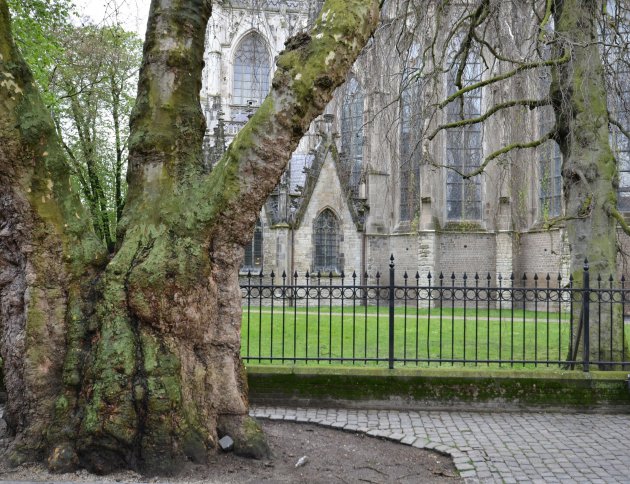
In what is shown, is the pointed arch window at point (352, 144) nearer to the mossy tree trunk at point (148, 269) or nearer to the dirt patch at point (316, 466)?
the dirt patch at point (316, 466)

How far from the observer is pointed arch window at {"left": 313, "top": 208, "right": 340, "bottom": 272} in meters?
26.9

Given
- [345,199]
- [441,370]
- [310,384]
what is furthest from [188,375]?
[345,199]

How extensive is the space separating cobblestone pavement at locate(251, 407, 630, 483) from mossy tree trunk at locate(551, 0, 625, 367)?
1.79 m

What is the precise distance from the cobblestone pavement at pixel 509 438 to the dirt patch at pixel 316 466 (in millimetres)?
273

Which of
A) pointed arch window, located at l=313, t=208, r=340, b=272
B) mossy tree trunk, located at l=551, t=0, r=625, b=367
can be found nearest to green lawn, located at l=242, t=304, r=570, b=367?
mossy tree trunk, located at l=551, t=0, r=625, b=367

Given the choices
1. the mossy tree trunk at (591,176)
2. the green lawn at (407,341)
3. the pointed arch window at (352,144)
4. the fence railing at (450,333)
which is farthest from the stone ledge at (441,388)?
the pointed arch window at (352,144)

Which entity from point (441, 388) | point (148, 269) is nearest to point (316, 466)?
point (148, 269)

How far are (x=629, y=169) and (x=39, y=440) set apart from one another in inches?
817

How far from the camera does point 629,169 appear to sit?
20.2 meters

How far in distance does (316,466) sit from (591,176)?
6103 mm

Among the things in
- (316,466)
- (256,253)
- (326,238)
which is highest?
(326,238)

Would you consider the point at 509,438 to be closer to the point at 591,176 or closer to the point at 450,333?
the point at 591,176

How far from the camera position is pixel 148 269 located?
167 inches

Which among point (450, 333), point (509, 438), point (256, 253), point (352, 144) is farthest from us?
point (352, 144)
